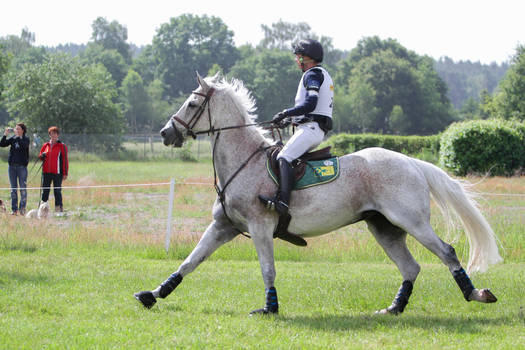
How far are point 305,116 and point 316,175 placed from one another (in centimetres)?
70

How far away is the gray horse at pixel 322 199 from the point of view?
21.4ft

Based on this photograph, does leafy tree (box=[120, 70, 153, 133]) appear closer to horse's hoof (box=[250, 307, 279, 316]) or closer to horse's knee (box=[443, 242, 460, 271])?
horse's hoof (box=[250, 307, 279, 316])

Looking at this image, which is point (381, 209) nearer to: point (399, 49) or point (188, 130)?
point (188, 130)

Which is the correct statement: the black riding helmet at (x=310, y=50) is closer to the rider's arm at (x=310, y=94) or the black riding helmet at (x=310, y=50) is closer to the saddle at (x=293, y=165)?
the rider's arm at (x=310, y=94)

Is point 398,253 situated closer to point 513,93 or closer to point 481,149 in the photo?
point 481,149

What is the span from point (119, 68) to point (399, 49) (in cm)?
5493

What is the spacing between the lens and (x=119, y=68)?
387 feet

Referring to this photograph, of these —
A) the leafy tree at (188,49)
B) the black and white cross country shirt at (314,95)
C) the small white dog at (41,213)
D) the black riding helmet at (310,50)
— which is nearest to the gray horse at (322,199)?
the black and white cross country shirt at (314,95)

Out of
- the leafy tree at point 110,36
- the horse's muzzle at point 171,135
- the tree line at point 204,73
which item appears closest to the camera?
the horse's muzzle at point 171,135

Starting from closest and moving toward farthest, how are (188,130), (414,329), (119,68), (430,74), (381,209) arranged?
1. (414,329)
2. (381,209)
3. (188,130)
4. (430,74)
5. (119,68)

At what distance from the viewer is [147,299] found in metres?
6.76

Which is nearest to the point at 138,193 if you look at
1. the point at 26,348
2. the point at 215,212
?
the point at 215,212

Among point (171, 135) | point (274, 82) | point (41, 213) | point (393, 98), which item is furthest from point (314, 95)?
point (393, 98)

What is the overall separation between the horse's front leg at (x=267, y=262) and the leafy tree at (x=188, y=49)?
108 m
